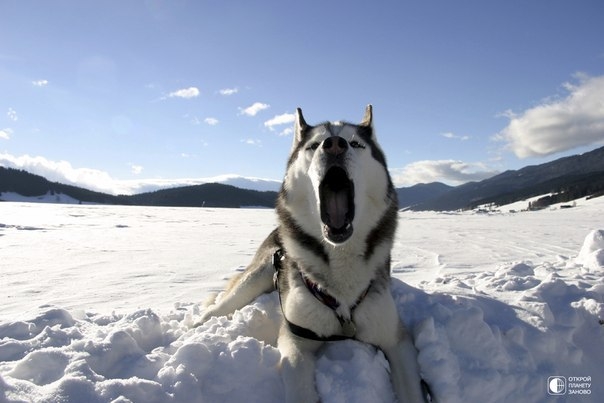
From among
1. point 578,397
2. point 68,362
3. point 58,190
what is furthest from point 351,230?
point 58,190

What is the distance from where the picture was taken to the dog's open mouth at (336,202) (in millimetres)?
2918

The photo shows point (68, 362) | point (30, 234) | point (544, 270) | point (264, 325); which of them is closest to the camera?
point (68, 362)

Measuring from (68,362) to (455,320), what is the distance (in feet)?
9.92

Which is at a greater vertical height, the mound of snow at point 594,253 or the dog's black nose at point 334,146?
the dog's black nose at point 334,146

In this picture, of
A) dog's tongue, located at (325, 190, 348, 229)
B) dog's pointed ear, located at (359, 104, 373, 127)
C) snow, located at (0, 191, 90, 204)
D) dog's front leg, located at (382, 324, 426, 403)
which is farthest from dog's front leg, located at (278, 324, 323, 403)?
snow, located at (0, 191, 90, 204)

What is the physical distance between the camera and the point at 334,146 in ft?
9.50

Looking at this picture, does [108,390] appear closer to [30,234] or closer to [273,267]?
[273,267]

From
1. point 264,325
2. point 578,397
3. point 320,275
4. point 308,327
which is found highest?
point 320,275

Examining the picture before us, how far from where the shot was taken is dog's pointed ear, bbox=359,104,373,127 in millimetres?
4038

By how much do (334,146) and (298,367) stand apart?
1.63 meters

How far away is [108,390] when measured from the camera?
7.35 feet

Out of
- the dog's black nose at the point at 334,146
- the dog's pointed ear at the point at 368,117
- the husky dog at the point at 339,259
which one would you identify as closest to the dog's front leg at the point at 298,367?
the husky dog at the point at 339,259
